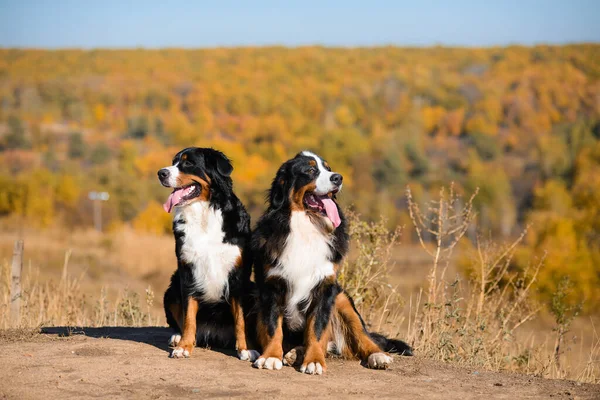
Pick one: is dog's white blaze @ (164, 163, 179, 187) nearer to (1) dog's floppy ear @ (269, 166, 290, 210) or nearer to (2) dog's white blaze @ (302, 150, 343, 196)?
(1) dog's floppy ear @ (269, 166, 290, 210)

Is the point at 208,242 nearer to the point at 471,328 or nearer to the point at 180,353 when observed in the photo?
the point at 180,353

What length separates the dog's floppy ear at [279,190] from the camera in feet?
23.9

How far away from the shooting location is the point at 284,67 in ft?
455

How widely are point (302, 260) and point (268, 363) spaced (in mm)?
1020

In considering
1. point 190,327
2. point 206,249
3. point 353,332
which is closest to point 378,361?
point 353,332

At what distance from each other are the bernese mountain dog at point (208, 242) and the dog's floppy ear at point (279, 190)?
A: 50cm

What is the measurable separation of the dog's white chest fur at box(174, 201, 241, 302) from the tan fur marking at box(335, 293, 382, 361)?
1.15 metres

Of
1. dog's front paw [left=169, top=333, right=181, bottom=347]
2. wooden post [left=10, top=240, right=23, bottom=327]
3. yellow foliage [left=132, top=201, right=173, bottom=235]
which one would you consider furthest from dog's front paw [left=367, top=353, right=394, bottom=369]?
yellow foliage [left=132, top=201, right=173, bottom=235]

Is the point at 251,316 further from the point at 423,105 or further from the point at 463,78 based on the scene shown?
the point at 463,78

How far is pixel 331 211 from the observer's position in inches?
285

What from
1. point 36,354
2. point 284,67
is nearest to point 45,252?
point 36,354

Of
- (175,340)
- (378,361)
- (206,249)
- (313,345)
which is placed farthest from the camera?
(175,340)

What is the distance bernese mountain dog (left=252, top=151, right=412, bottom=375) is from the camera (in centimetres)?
715

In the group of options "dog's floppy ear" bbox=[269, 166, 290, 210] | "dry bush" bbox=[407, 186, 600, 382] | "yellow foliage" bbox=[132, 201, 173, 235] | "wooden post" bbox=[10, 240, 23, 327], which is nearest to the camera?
"dog's floppy ear" bbox=[269, 166, 290, 210]
